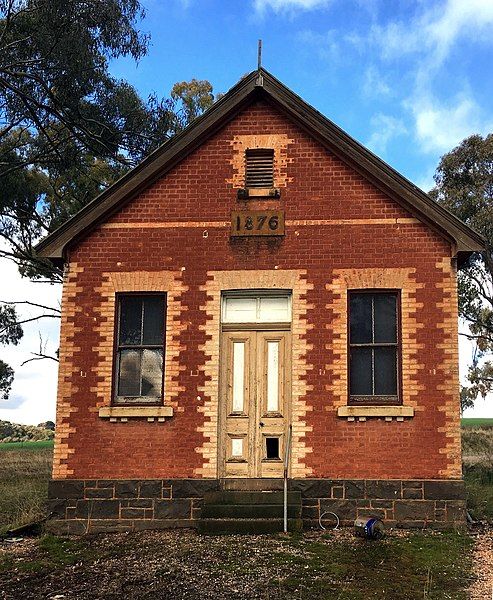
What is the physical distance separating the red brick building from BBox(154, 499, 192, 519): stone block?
0.07ft

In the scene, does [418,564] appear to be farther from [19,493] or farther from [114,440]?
[19,493]

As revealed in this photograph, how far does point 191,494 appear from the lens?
11477 millimetres

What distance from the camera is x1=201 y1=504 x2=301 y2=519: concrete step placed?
1089 centimetres

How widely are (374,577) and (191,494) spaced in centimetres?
382

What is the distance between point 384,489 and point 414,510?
1.76 ft

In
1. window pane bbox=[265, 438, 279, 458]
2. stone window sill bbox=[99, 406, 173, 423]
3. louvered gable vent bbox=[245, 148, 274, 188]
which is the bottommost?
window pane bbox=[265, 438, 279, 458]

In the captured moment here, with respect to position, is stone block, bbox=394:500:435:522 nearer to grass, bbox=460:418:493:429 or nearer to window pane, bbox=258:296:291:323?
window pane, bbox=258:296:291:323

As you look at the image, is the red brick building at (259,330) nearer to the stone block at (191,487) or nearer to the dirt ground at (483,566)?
the stone block at (191,487)

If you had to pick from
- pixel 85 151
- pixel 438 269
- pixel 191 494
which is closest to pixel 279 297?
pixel 438 269

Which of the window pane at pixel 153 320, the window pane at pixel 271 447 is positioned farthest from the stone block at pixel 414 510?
the window pane at pixel 153 320

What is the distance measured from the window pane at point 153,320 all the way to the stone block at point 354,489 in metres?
3.74

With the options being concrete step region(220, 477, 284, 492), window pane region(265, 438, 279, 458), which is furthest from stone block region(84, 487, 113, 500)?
window pane region(265, 438, 279, 458)

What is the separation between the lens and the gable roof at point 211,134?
A: 39.5 feet

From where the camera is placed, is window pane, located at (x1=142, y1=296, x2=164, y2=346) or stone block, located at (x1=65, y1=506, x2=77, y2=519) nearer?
stone block, located at (x1=65, y1=506, x2=77, y2=519)
